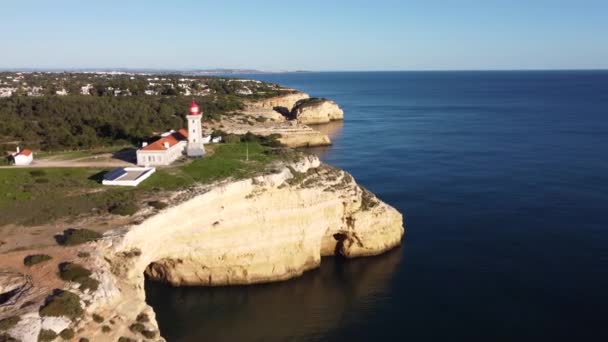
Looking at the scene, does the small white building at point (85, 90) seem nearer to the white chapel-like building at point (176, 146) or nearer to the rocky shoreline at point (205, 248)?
the white chapel-like building at point (176, 146)

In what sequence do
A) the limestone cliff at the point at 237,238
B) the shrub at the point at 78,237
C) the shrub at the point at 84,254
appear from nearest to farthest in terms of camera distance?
the limestone cliff at the point at 237,238, the shrub at the point at 84,254, the shrub at the point at 78,237

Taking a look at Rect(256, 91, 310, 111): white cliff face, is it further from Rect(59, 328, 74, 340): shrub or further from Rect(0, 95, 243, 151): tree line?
Rect(59, 328, 74, 340): shrub

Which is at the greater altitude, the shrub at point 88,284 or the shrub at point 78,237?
the shrub at point 78,237

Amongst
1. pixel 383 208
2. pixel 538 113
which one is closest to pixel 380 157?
pixel 383 208

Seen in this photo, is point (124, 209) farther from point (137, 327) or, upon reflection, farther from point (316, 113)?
point (316, 113)

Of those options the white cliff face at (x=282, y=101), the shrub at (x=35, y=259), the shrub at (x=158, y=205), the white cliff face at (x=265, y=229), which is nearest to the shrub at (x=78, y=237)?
the shrub at (x=35, y=259)

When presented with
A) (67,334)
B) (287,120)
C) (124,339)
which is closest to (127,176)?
(124,339)
